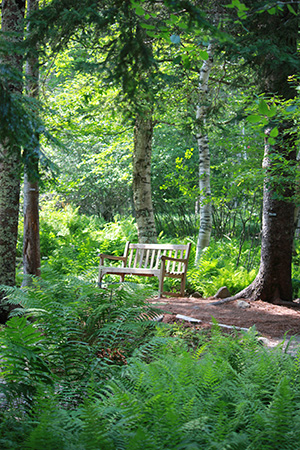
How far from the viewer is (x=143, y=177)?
29.2ft

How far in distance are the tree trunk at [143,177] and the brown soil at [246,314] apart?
101 inches

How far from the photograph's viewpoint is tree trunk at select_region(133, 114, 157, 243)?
28.9ft

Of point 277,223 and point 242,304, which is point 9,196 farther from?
point 277,223

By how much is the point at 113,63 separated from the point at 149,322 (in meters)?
2.19

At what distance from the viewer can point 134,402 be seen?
197 centimetres

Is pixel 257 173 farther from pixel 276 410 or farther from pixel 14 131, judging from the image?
pixel 276 410

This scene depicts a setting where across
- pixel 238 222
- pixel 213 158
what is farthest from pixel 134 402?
pixel 213 158

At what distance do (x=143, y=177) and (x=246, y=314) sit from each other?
402 cm

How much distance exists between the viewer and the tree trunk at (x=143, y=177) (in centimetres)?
881

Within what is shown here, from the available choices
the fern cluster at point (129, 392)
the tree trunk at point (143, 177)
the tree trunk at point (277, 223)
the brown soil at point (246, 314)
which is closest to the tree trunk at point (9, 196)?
the brown soil at point (246, 314)

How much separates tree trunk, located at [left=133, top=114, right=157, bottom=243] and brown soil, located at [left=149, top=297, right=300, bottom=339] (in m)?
2.58

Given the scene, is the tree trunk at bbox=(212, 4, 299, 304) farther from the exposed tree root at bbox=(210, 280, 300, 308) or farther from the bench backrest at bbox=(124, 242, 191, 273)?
the bench backrest at bbox=(124, 242, 191, 273)

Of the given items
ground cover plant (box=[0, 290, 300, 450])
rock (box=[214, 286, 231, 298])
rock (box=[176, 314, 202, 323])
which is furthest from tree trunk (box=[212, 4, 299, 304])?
ground cover plant (box=[0, 290, 300, 450])

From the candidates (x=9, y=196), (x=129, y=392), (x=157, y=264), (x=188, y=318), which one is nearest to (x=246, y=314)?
(x=188, y=318)
